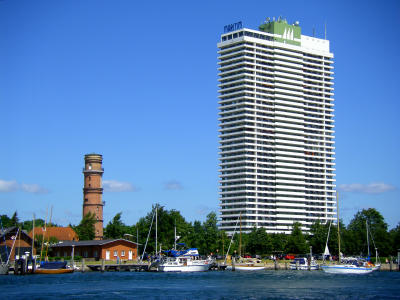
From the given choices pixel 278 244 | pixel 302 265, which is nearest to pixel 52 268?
pixel 302 265

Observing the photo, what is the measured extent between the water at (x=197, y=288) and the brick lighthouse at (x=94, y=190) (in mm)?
83314

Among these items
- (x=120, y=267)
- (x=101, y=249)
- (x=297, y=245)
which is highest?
(x=297, y=245)

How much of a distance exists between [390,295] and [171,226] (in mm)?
98373

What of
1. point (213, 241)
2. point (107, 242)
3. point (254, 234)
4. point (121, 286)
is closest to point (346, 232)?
point (254, 234)

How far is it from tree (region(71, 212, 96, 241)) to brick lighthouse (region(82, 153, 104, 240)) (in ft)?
7.58

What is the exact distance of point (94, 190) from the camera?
19312 centimetres

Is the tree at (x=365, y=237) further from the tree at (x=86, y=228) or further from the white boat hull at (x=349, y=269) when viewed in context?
the tree at (x=86, y=228)

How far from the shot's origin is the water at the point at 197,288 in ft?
263

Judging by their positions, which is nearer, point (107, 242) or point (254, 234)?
point (107, 242)

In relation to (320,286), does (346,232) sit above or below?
above

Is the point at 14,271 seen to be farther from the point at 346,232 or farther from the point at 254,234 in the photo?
the point at 346,232

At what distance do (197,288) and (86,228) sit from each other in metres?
102

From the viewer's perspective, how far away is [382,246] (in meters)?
166

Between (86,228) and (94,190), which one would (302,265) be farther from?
(94,190)
